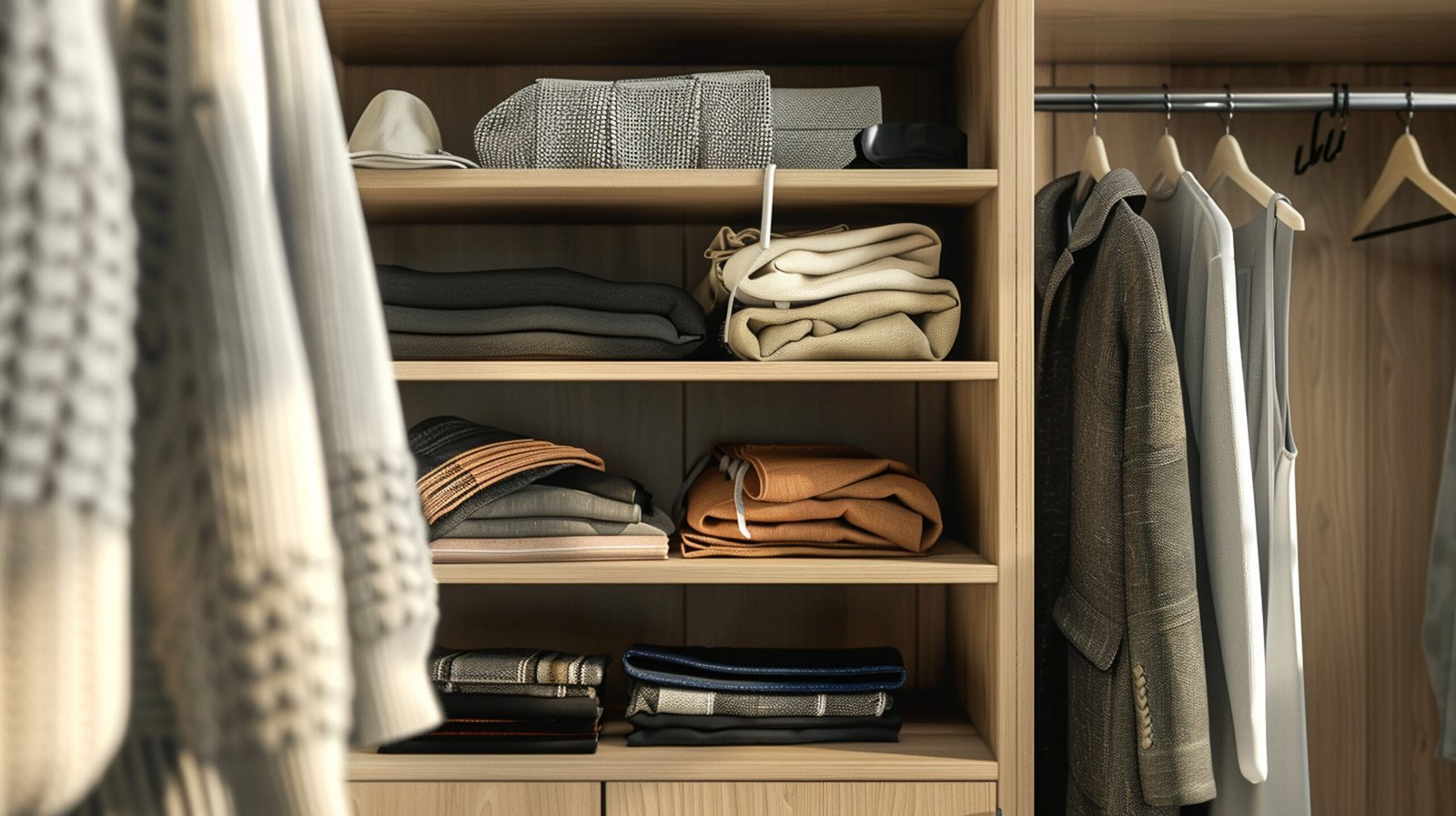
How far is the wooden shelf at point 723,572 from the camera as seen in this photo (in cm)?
126

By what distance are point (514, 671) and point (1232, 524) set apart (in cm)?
88

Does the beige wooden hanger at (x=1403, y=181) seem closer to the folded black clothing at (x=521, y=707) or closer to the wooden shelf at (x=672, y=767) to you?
the wooden shelf at (x=672, y=767)

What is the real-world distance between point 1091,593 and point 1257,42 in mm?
884

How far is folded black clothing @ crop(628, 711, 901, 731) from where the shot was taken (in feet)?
4.27

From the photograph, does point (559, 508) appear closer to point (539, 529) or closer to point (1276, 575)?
point (539, 529)

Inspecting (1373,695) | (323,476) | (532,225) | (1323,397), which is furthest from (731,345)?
(1373,695)

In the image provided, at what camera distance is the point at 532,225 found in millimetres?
1608

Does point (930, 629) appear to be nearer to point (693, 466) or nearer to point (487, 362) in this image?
point (693, 466)

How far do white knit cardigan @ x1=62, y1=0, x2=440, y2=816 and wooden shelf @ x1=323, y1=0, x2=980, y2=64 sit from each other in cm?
96

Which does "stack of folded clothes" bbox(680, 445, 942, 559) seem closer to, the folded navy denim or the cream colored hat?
the folded navy denim

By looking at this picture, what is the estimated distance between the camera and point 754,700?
4.33ft

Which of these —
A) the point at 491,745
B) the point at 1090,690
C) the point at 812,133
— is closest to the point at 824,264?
the point at 812,133

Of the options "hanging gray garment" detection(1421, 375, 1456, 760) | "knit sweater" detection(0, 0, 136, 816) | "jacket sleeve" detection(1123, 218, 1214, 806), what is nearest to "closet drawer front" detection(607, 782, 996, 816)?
"jacket sleeve" detection(1123, 218, 1214, 806)

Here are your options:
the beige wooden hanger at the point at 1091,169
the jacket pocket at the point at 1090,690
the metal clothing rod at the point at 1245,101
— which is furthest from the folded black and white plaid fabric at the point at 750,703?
the metal clothing rod at the point at 1245,101
